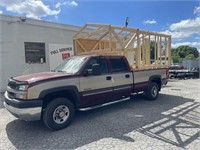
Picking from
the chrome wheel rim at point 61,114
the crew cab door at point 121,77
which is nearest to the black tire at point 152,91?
the crew cab door at point 121,77

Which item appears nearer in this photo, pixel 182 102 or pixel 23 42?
pixel 182 102

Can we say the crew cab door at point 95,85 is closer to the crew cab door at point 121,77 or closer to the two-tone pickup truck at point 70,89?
the two-tone pickup truck at point 70,89

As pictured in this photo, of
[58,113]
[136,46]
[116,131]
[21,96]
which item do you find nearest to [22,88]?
[21,96]

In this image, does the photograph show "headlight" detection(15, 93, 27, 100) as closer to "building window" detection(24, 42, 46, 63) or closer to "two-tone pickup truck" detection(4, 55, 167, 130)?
"two-tone pickup truck" detection(4, 55, 167, 130)

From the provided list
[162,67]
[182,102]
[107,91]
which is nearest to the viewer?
[107,91]

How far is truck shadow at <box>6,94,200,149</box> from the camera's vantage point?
392 centimetres

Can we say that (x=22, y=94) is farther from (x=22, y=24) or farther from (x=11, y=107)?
(x=22, y=24)

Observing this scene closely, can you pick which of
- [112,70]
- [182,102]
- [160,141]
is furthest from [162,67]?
[160,141]

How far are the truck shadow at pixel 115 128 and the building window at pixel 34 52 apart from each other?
6.16 metres

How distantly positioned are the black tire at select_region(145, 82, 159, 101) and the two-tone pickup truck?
61cm

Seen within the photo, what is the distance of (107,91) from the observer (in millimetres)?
5672

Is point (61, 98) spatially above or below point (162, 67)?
below

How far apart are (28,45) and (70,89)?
23.4 feet

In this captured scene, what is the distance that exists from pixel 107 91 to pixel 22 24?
24.2 ft
